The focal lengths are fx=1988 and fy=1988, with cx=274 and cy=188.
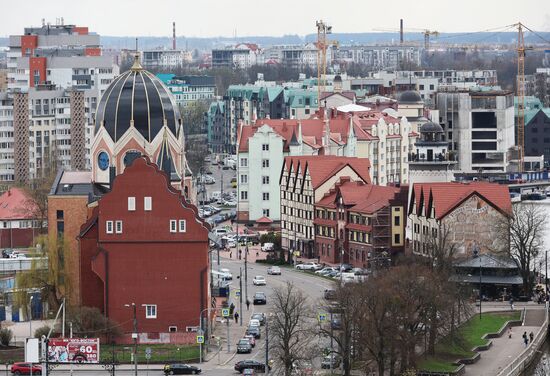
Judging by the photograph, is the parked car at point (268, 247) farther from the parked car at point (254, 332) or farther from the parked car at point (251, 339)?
the parked car at point (251, 339)

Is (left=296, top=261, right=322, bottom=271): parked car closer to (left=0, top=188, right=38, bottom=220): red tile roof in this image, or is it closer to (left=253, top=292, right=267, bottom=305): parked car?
(left=253, top=292, right=267, bottom=305): parked car

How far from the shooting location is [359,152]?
501 feet

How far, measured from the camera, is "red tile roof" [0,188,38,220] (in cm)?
13112

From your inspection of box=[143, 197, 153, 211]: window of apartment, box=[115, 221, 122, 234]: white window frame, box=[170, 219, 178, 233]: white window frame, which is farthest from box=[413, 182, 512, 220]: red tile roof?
box=[115, 221, 122, 234]: white window frame

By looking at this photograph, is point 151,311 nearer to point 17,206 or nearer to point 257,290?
point 257,290

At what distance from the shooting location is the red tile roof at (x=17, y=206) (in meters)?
131

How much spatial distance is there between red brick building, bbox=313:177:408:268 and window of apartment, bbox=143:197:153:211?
2179 cm

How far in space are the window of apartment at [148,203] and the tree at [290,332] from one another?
8.06m

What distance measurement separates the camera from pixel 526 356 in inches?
3610

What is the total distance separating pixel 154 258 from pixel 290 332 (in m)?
10.9

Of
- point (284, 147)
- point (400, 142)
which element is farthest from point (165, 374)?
point (400, 142)

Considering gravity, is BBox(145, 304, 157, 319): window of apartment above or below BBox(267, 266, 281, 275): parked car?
above

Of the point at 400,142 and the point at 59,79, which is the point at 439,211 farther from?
the point at 59,79

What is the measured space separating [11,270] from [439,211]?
2456 cm
